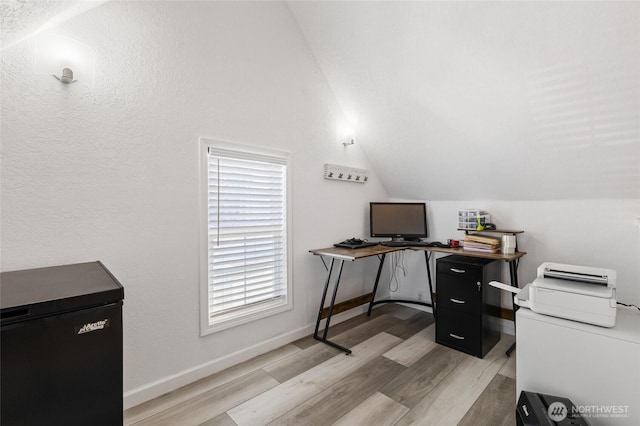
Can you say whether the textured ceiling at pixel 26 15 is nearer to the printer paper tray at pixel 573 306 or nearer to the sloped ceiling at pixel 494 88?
the sloped ceiling at pixel 494 88

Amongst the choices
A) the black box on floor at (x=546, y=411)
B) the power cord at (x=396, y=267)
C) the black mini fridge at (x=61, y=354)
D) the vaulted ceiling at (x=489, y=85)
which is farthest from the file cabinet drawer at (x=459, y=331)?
the black mini fridge at (x=61, y=354)

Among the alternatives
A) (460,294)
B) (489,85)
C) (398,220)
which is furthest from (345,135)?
(460,294)

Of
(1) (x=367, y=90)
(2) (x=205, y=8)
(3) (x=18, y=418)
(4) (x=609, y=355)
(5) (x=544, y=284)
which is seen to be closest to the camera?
(3) (x=18, y=418)

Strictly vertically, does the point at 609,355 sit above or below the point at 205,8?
below

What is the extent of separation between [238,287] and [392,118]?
2.19 m

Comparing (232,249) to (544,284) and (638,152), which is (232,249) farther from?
(638,152)

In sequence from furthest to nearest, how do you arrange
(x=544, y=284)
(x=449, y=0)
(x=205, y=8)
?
(x=205, y=8) < (x=449, y=0) < (x=544, y=284)

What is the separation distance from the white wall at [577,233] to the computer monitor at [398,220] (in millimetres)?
442

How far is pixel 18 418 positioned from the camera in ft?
3.24

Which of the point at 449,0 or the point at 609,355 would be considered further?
the point at 449,0

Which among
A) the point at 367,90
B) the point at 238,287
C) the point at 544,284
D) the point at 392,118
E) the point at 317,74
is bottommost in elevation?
the point at 238,287

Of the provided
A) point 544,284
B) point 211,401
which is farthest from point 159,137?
point 544,284

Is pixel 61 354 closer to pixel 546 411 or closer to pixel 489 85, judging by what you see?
pixel 546 411

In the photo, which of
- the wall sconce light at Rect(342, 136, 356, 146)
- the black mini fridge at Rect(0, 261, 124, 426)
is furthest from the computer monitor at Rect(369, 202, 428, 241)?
the black mini fridge at Rect(0, 261, 124, 426)
